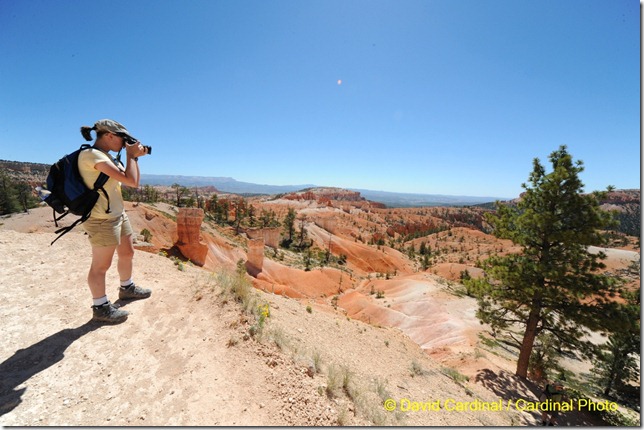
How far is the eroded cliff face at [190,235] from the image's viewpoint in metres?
20.4

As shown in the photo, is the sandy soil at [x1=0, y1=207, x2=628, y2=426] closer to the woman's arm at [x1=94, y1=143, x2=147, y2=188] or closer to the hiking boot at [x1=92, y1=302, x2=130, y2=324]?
the hiking boot at [x1=92, y1=302, x2=130, y2=324]

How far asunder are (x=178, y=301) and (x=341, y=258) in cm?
4959

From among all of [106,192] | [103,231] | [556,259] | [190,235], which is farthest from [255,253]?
[106,192]

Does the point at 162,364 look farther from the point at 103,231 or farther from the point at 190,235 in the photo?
the point at 190,235

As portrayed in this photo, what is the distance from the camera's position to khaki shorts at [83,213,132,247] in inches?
149

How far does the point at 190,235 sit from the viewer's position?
68.0 feet

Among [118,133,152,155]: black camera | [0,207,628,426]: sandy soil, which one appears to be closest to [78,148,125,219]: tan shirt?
[118,133,152,155]: black camera

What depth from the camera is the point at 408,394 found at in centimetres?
620

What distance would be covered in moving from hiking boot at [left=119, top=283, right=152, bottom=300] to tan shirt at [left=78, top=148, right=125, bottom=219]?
1.59m

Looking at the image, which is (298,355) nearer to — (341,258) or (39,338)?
(39,338)

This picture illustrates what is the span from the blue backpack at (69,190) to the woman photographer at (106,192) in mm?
86

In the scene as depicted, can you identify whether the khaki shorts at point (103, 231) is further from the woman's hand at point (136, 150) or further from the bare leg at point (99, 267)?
the woman's hand at point (136, 150)

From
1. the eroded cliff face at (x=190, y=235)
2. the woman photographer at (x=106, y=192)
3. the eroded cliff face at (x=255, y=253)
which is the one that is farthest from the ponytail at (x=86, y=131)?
the eroded cliff face at (x=255, y=253)

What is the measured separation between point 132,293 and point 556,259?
40.5 feet
